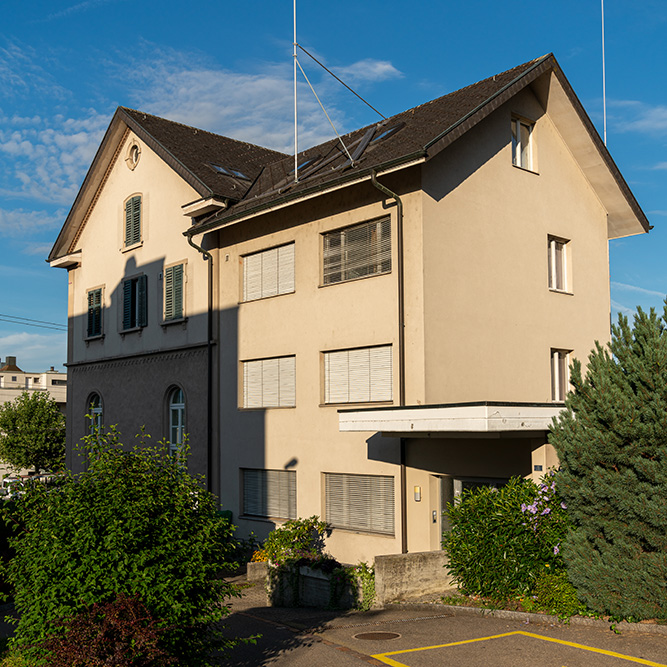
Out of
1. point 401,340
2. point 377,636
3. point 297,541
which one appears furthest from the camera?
point 297,541

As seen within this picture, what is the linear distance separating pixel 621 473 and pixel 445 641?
11.4 feet

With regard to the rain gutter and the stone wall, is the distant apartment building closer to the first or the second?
the rain gutter

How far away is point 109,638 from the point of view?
24.3 feet

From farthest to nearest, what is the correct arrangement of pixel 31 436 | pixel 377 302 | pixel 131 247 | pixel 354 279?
1. pixel 31 436
2. pixel 131 247
3. pixel 354 279
4. pixel 377 302

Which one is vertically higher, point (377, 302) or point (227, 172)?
point (227, 172)

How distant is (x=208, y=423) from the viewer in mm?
22828

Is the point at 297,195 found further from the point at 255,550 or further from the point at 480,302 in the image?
the point at 255,550

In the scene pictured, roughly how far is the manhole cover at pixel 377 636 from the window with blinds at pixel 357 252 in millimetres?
8620

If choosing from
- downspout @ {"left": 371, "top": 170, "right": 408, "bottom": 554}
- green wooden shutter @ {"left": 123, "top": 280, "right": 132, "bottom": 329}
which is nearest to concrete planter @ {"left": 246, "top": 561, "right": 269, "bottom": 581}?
downspout @ {"left": 371, "top": 170, "right": 408, "bottom": 554}

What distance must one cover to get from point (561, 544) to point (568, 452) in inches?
58.2

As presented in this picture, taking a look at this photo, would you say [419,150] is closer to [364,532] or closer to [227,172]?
[364,532]

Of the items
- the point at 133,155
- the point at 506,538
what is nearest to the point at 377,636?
the point at 506,538

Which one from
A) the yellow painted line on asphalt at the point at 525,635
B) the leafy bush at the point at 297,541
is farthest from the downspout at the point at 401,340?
the yellow painted line on asphalt at the point at 525,635

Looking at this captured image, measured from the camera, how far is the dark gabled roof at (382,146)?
17.7 m
